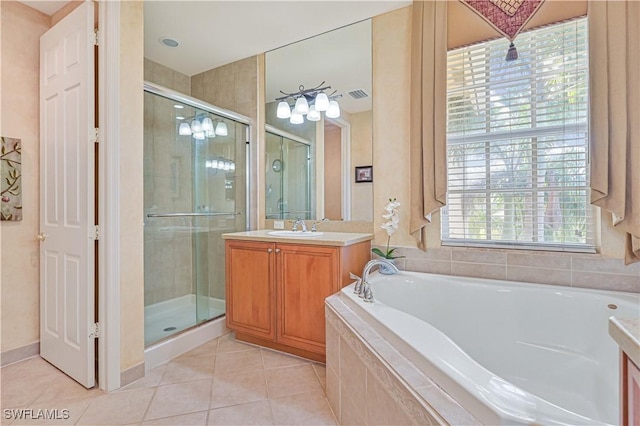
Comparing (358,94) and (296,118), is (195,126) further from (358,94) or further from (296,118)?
(358,94)

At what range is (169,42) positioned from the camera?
2721 millimetres

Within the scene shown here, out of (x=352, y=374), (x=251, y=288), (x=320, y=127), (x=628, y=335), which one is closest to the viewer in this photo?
(x=628, y=335)

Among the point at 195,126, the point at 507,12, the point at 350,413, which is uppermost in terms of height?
the point at 507,12

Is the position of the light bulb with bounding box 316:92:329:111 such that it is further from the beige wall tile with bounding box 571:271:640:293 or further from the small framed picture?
the beige wall tile with bounding box 571:271:640:293

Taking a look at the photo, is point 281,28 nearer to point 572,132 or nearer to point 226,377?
point 572,132

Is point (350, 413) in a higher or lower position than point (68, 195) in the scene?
lower

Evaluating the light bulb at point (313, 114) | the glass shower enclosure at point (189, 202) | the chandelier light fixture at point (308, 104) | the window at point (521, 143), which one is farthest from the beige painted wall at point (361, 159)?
the glass shower enclosure at point (189, 202)

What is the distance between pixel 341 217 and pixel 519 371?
1.53 meters

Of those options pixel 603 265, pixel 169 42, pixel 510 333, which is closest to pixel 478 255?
pixel 510 333

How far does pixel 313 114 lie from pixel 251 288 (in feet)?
5.13

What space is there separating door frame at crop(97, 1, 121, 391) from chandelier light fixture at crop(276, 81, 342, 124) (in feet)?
4.60

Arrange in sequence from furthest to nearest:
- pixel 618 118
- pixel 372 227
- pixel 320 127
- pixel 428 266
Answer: pixel 320 127 < pixel 372 227 < pixel 428 266 < pixel 618 118

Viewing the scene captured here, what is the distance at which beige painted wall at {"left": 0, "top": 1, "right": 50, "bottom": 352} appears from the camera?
2068mm

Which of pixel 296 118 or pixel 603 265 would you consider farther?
pixel 296 118
